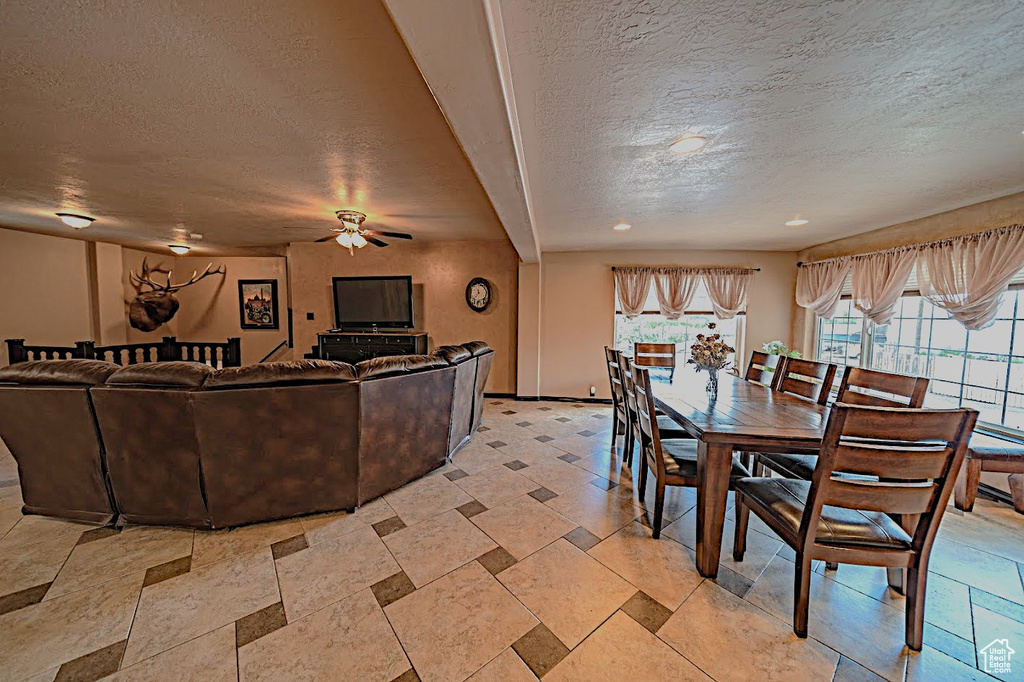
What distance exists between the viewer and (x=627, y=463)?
297 centimetres

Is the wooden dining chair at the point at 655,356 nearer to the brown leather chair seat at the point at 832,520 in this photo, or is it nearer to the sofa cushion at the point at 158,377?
the brown leather chair seat at the point at 832,520

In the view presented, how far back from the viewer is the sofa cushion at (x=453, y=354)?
273cm

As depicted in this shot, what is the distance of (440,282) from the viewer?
531 cm

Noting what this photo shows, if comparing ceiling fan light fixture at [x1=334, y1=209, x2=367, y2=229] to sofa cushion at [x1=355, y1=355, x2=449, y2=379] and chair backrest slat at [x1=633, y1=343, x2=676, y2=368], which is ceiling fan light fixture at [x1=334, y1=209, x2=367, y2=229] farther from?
chair backrest slat at [x1=633, y1=343, x2=676, y2=368]

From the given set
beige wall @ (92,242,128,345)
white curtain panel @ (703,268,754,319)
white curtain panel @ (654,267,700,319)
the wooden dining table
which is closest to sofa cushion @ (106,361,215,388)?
the wooden dining table

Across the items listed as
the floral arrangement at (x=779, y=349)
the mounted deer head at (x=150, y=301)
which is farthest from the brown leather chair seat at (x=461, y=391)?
the mounted deer head at (x=150, y=301)

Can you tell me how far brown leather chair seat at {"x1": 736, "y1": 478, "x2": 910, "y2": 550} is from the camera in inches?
52.4

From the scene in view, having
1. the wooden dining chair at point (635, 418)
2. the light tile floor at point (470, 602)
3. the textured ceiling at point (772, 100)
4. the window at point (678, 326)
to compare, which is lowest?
the light tile floor at point (470, 602)

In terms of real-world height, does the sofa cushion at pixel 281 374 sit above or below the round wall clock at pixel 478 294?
below

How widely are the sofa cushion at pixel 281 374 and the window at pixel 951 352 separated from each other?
4.77 m

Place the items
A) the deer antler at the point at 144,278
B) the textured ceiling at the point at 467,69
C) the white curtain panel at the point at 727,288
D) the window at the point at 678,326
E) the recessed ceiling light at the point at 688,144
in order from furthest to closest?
the deer antler at the point at 144,278
the window at the point at 678,326
the white curtain panel at the point at 727,288
the recessed ceiling light at the point at 688,144
the textured ceiling at the point at 467,69

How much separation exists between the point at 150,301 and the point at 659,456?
7.52 m

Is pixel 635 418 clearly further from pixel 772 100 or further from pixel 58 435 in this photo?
pixel 58 435

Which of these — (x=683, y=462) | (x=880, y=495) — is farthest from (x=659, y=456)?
(x=880, y=495)
